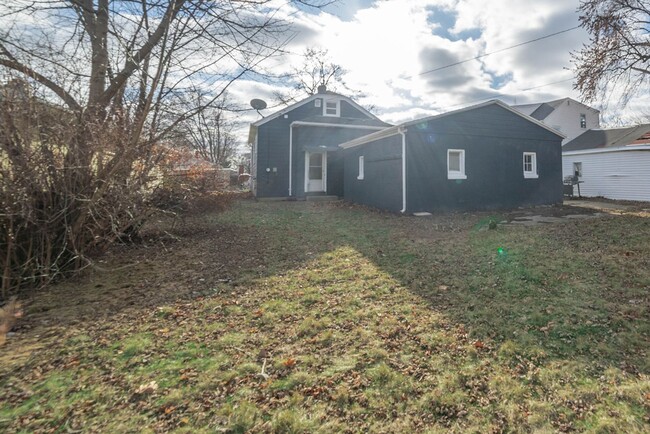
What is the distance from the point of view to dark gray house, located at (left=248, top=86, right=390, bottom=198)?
16516 mm

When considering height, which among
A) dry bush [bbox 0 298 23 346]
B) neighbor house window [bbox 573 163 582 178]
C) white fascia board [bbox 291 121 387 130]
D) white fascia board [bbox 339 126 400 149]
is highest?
white fascia board [bbox 291 121 387 130]

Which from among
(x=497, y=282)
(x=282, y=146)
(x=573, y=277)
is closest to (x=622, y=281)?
(x=573, y=277)

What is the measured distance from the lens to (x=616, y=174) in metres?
16.9

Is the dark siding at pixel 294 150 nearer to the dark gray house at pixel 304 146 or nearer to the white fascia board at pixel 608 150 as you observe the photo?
the dark gray house at pixel 304 146

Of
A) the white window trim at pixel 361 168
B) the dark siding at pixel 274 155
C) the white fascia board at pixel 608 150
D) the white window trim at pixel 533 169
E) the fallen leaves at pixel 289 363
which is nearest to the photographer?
the fallen leaves at pixel 289 363

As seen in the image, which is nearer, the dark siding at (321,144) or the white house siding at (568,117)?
the dark siding at (321,144)

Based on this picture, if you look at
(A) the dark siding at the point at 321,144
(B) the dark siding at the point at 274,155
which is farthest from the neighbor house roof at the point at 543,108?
(B) the dark siding at the point at 274,155

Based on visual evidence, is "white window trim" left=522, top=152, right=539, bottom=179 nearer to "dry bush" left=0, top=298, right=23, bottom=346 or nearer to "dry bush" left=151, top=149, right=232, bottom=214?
"dry bush" left=151, top=149, right=232, bottom=214

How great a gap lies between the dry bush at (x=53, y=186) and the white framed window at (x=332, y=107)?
13.7 m

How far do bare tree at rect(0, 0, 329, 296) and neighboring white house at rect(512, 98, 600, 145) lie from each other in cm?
3188

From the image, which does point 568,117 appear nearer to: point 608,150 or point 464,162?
point 608,150

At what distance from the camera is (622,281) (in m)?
4.29

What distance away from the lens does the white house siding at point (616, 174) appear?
624 inches

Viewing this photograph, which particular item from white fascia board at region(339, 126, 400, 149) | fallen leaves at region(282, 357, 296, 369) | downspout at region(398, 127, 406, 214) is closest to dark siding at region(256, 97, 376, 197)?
white fascia board at region(339, 126, 400, 149)
